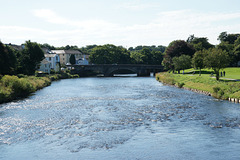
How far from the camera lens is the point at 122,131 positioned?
28.9 metres

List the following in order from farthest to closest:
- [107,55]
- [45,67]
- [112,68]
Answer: [107,55] → [112,68] → [45,67]

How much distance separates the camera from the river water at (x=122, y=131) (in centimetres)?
2255

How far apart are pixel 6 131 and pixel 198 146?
20350 mm

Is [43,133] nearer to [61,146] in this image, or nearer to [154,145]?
[61,146]

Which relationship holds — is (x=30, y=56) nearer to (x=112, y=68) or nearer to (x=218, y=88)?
(x=112, y=68)

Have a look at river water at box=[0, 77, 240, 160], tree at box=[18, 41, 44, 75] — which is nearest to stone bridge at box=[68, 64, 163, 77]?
tree at box=[18, 41, 44, 75]

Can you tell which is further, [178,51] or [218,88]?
[178,51]

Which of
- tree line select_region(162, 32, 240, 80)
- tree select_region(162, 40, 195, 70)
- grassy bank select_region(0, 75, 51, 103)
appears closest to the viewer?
grassy bank select_region(0, 75, 51, 103)

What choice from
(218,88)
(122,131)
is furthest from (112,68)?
(122,131)

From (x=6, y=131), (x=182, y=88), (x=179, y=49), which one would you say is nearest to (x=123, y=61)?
(x=179, y=49)

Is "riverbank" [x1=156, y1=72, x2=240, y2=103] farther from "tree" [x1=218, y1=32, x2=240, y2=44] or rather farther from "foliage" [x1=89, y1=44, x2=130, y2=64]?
"foliage" [x1=89, y1=44, x2=130, y2=64]

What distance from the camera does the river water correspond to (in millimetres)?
22547

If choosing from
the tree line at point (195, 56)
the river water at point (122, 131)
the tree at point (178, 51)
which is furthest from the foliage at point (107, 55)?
the river water at point (122, 131)

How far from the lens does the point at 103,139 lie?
26234mm
